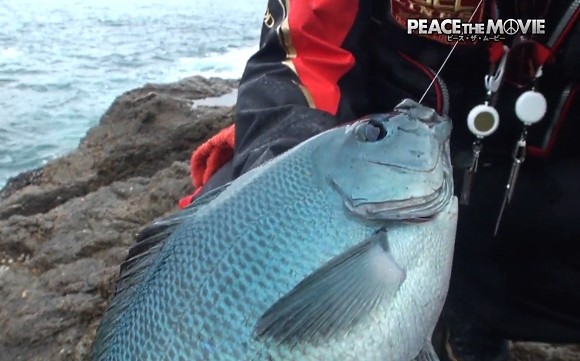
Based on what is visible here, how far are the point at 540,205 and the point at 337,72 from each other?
2.79ft

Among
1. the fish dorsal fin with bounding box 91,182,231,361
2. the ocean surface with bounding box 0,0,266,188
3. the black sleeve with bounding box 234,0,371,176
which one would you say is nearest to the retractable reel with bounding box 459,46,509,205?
the black sleeve with bounding box 234,0,371,176

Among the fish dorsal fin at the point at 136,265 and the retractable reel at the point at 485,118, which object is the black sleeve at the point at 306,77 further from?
the fish dorsal fin at the point at 136,265

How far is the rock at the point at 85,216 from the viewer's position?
308 centimetres

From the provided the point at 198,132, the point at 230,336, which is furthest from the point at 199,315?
the point at 198,132

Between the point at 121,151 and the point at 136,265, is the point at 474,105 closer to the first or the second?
the point at 136,265

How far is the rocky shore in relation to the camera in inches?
120

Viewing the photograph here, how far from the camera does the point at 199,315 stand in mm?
1383

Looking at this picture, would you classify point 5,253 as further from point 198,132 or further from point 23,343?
point 198,132

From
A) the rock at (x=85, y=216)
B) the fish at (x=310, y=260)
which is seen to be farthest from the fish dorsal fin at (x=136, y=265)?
the rock at (x=85, y=216)

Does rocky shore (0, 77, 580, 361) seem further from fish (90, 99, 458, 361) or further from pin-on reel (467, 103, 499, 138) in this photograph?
fish (90, 99, 458, 361)

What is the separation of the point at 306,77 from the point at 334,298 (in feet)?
3.80

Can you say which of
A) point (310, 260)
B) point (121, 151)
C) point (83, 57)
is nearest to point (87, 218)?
point (121, 151)

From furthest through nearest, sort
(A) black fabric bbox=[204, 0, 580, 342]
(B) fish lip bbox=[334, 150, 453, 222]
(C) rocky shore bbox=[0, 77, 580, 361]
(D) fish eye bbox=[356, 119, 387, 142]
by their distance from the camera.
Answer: (C) rocky shore bbox=[0, 77, 580, 361] < (A) black fabric bbox=[204, 0, 580, 342] < (D) fish eye bbox=[356, 119, 387, 142] < (B) fish lip bbox=[334, 150, 453, 222]

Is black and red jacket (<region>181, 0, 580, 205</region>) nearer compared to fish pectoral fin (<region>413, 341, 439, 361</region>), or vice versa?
fish pectoral fin (<region>413, 341, 439, 361</region>)
